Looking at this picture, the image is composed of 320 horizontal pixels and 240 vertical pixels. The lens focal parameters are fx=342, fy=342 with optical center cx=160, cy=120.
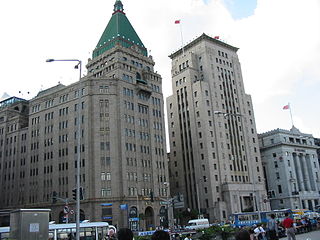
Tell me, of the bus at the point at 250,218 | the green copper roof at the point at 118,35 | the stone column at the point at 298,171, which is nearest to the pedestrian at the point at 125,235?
the bus at the point at 250,218

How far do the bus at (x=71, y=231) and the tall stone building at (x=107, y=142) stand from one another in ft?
84.3

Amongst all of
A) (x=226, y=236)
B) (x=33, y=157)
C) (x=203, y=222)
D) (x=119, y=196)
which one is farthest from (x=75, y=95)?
(x=226, y=236)

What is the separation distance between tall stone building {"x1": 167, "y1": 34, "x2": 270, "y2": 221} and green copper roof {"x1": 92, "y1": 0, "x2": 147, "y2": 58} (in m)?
18.9

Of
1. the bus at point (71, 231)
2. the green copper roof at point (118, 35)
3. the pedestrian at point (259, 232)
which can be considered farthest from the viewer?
the green copper roof at point (118, 35)

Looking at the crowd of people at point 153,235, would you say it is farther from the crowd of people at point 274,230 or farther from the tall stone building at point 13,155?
the tall stone building at point 13,155

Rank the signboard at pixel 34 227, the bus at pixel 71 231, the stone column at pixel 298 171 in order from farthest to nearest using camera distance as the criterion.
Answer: the stone column at pixel 298 171 → the bus at pixel 71 231 → the signboard at pixel 34 227

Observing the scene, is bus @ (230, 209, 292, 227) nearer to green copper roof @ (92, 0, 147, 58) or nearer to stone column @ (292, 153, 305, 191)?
green copper roof @ (92, 0, 147, 58)

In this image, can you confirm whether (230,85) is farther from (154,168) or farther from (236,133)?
(154,168)

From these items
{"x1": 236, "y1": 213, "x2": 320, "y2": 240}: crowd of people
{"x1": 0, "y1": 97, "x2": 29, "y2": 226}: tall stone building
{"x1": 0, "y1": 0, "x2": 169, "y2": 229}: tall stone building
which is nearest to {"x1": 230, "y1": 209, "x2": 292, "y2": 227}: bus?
{"x1": 236, "y1": 213, "x2": 320, "y2": 240}: crowd of people

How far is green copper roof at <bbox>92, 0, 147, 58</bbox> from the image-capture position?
298 feet

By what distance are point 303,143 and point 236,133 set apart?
33.8 m

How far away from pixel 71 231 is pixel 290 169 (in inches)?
3367

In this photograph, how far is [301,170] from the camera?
377 feet

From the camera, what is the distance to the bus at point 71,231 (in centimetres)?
4062
